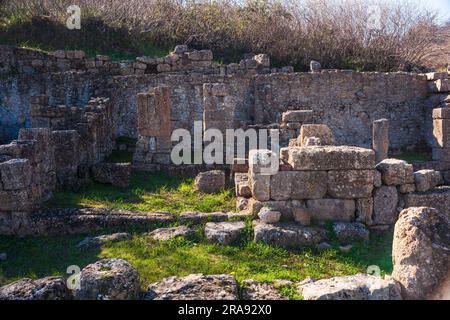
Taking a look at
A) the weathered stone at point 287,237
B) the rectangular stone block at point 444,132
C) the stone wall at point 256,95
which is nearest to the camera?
the weathered stone at point 287,237

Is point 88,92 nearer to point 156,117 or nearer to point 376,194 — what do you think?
point 156,117

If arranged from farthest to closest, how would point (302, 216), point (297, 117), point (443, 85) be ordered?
point (443, 85)
point (297, 117)
point (302, 216)

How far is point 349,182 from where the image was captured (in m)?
9.36

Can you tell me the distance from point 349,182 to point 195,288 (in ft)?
14.0

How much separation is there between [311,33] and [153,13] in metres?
8.10

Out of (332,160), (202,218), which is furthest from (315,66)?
(202,218)

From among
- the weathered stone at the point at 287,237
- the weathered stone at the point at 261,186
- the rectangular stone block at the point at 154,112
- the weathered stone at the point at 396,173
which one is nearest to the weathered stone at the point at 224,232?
the weathered stone at the point at 287,237

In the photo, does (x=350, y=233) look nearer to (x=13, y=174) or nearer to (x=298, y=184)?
(x=298, y=184)

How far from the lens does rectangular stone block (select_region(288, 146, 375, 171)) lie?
934cm

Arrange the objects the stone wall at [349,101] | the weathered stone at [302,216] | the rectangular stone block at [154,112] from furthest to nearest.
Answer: the stone wall at [349,101]
the rectangular stone block at [154,112]
the weathered stone at [302,216]

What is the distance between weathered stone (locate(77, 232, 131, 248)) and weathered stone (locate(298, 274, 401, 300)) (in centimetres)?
393

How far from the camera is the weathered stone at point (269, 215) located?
912 cm

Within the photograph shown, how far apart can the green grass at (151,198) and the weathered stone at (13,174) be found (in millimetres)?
1315

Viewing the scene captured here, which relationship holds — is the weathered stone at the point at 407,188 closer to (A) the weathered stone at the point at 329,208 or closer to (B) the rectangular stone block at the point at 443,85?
(A) the weathered stone at the point at 329,208
